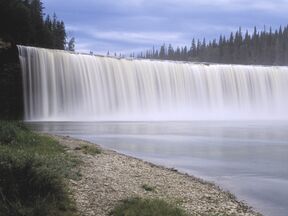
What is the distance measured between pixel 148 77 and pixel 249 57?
329 ft

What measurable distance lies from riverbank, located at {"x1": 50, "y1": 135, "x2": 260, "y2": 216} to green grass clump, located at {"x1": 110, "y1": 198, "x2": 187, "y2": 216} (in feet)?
0.79

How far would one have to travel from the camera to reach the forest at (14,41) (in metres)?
47.9

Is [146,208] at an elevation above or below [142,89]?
below

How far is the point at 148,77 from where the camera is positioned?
5875cm

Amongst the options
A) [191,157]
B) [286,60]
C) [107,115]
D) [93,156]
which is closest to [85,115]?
[107,115]

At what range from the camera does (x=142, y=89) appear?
57.4 meters

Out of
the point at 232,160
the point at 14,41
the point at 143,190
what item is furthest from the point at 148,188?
the point at 14,41

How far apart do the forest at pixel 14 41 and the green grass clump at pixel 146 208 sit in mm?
32489

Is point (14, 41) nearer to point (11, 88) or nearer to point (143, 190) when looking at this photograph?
point (11, 88)

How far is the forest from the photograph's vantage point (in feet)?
157

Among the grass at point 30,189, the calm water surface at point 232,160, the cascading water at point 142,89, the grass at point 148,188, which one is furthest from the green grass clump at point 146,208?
the cascading water at point 142,89

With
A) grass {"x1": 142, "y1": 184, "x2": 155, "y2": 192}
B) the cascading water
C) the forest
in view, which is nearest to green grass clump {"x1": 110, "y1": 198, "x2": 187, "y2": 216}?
grass {"x1": 142, "y1": 184, "x2": 155, "y2": 192}

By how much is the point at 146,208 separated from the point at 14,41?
1864 inches

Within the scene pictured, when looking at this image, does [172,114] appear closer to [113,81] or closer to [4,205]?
[113,81]
